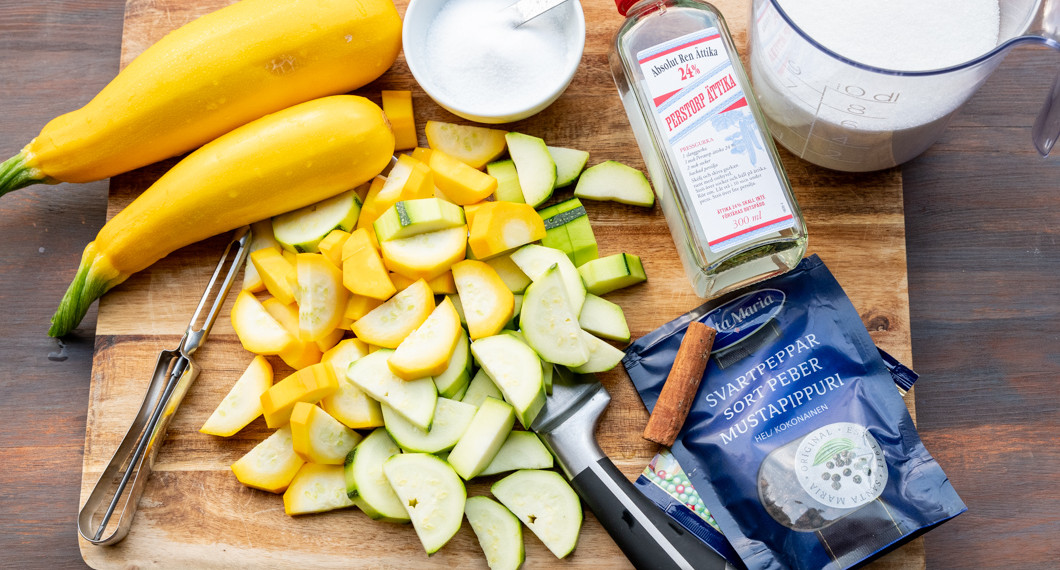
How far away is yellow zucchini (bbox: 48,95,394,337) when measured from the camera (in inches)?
56.9

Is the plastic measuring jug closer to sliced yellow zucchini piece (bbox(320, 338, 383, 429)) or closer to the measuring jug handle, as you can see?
the measuring jug handle

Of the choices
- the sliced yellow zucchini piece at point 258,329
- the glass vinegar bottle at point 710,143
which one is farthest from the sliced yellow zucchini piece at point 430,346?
the glass vinegar bottle at point 710,143

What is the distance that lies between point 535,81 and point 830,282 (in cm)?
74

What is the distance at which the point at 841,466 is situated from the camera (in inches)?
53.3

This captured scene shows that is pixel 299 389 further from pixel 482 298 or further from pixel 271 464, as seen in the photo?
pixel 482 298

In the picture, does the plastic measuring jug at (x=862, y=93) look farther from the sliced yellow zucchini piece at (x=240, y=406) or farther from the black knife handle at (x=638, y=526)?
the sliced yellow zucchini piece at (x=240, y=406)

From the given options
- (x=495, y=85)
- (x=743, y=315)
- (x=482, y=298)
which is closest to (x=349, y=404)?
(x=482, y=298)

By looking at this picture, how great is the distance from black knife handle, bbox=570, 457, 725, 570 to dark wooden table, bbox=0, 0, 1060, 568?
593 mm

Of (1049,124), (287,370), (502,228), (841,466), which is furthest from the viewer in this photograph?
(287,370)

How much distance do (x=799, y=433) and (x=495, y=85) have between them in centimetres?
94

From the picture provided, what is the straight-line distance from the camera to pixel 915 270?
1.63 meters

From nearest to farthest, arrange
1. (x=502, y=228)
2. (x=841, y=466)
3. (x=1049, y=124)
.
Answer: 1. (x=1049, y=124)
2. (x=841, y=466)
3. (x=502, y=228)

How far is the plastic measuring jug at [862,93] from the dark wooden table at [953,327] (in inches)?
12.1

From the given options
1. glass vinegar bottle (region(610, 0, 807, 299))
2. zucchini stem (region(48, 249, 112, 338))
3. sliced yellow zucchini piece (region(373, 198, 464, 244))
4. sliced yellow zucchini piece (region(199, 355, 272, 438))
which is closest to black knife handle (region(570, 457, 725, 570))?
glass vinegar bottle (region(610, 0, 807, 299))
